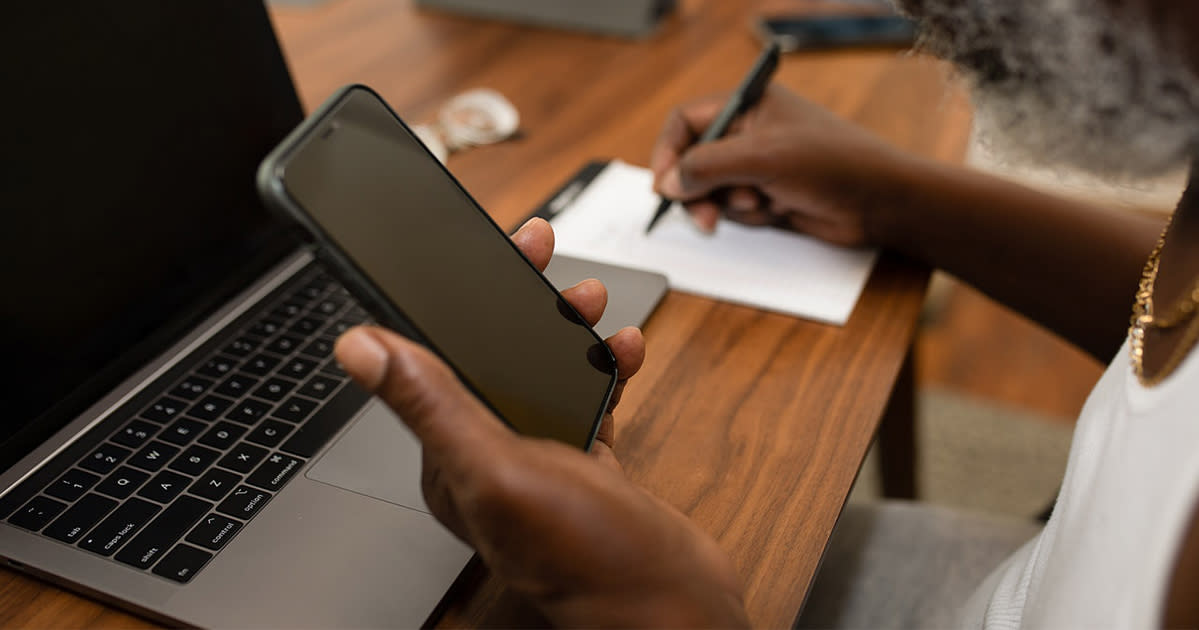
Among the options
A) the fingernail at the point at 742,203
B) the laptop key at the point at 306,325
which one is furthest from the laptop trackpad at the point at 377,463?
the fingernail at the point at 742,203

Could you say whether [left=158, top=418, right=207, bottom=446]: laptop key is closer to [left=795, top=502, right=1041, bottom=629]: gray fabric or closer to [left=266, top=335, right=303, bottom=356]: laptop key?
[left=266, top=335, right=303, bottom=356]: laptop key

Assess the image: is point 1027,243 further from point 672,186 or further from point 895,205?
point 672,186

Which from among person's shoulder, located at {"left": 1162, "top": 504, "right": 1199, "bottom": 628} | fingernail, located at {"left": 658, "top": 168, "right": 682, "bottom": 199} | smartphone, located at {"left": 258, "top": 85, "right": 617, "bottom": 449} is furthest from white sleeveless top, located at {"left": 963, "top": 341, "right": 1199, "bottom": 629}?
fingernail, located at {"left": 658, "top": 168, "right": 682, "bottom": 199}

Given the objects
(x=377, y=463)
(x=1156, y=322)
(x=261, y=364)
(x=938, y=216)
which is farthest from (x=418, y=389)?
(x=938, y=216)

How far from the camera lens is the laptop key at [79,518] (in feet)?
1.47

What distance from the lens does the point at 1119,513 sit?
387mm

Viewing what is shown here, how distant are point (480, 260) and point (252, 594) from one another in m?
0.21

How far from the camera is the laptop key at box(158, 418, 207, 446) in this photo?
50 cm

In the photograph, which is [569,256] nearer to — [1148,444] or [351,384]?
[351,384]

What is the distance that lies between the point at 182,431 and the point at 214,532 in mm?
92

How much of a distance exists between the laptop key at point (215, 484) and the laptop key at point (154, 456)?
30mm

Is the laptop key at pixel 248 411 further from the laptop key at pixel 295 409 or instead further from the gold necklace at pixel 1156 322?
the gold necklace at pixel 1156 322

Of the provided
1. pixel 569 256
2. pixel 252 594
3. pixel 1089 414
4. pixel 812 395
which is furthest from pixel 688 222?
pixel 252 594

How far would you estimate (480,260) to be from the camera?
1.46 ft
